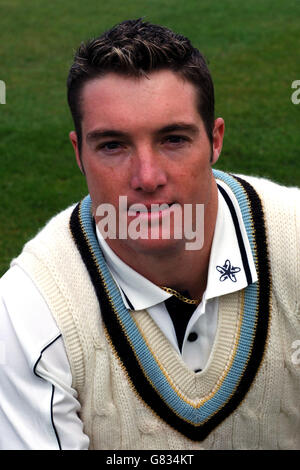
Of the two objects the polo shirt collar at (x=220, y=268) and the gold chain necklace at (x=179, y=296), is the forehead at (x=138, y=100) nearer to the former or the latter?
the polo shirt collar at (x=220, y=268)

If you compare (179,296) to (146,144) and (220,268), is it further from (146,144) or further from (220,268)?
(146,144)

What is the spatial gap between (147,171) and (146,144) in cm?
10

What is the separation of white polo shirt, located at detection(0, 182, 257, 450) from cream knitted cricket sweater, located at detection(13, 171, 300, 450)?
0.04m

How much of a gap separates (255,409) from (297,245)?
26.2 inches

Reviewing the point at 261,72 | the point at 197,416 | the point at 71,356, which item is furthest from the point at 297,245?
the point at 261,72

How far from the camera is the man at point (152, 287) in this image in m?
2.38

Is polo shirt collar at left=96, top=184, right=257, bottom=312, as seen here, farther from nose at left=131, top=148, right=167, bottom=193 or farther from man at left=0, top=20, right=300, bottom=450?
nose at left=131, top=148, right=167, bottom=193

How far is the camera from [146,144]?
91.7 inches

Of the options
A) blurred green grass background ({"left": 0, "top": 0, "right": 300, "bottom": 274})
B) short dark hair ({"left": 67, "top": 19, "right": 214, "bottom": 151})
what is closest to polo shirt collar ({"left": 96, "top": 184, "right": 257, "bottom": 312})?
short dark hair ({"left": 67, "top": 19, "right": 214, "bottom": 151})

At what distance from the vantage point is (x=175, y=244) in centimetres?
247

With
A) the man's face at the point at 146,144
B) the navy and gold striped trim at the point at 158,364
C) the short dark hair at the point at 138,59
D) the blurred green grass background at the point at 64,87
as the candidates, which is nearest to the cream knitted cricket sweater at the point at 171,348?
the navy and gold striped trim at the point at 158,364

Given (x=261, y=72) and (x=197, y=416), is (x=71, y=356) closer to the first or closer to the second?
(x=197, y=416)

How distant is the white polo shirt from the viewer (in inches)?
98.1

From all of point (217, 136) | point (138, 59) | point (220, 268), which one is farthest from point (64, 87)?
point (138, 59)
